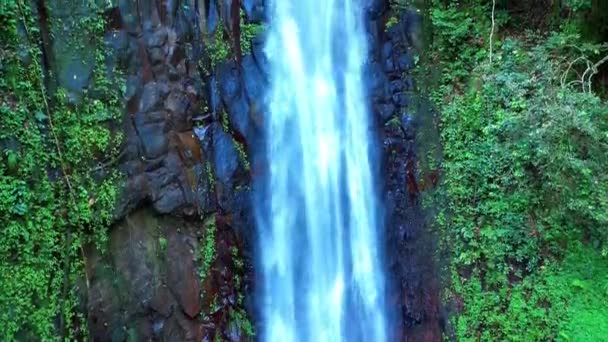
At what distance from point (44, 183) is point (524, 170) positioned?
18.5ft

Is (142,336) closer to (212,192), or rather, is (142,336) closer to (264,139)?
(212,192)

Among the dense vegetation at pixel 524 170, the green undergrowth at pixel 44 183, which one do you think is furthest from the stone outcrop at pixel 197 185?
the dense vegetation at pixel 524 170

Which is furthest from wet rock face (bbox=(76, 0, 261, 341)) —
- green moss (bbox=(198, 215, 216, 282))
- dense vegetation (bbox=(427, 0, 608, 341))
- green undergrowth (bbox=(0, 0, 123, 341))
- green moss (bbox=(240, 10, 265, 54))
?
dense vegetation (bbox=(427, 0, 608, 341))

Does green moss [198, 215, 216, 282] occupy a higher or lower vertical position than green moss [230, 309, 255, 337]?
higher

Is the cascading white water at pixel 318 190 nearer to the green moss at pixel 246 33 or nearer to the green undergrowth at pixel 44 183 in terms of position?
the green moss at pixel 246 33

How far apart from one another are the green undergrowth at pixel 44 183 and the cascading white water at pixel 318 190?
8.03 ft

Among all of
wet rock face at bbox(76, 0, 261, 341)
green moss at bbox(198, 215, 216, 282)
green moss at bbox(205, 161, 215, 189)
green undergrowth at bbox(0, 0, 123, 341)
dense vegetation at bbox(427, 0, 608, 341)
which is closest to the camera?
green undergrowth at bbox(0, 0, 123, 341)

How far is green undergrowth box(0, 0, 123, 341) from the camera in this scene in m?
4.97

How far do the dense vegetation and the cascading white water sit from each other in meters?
1.17

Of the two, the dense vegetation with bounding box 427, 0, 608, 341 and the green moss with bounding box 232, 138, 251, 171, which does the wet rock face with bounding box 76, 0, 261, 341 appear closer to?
the green moss with bounding box 232, 138, 251, 171

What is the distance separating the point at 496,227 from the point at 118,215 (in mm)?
4748

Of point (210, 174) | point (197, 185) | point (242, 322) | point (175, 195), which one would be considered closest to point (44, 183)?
point (175, 195)

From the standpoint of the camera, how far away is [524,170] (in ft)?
21.9

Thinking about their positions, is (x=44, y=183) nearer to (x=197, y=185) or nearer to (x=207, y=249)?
(x=197, y=185)
